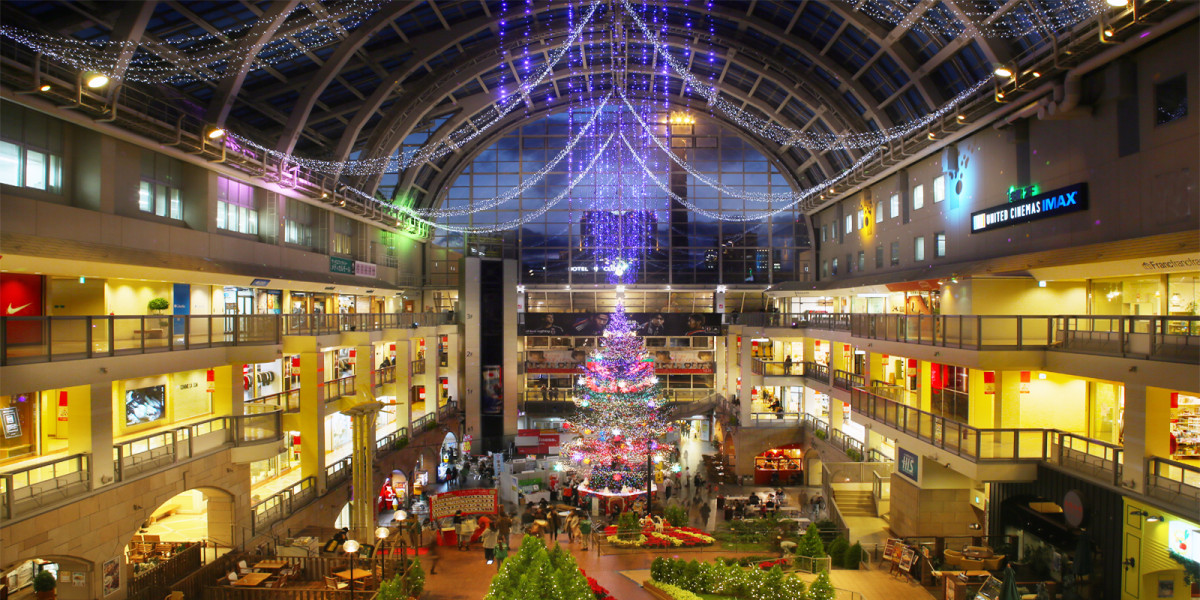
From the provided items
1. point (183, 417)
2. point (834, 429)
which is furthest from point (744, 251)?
point (183, 417)

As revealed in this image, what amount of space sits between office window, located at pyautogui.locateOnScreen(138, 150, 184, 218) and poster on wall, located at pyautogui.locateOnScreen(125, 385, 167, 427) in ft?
15.3

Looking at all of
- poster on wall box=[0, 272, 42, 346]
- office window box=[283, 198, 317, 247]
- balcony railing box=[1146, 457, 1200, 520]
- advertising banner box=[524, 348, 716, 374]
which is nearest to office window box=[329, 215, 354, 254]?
office window box=[283, 198, 317, 247]

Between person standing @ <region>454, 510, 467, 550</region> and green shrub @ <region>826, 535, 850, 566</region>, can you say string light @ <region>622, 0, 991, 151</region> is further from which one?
person standing @ <region>454, 510, 467, 550</region>

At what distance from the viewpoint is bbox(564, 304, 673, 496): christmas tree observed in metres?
23.3

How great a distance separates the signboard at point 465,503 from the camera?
1812cm

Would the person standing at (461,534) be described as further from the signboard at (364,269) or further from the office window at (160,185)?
the signboard at (364,269)

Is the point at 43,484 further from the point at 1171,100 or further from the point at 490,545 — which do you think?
the point at 1171,100

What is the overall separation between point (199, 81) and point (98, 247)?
8.34m

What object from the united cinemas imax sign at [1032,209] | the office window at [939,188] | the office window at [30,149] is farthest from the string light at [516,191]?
the united cinemas imax sign at [1032,209]

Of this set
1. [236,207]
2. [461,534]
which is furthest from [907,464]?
[236,207]

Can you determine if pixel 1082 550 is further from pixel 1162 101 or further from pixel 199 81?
pixel 199 81

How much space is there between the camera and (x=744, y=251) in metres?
38.5

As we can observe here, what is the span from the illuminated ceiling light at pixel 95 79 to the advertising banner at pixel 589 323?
23.4 m

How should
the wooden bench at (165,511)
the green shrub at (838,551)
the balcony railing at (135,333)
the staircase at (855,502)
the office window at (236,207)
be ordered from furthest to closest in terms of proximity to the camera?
the office window at (236,207), the staircase at (855,502), the wooden bench at (165,511), the green shrub at (838,551), the balcony railing at (135,333)
